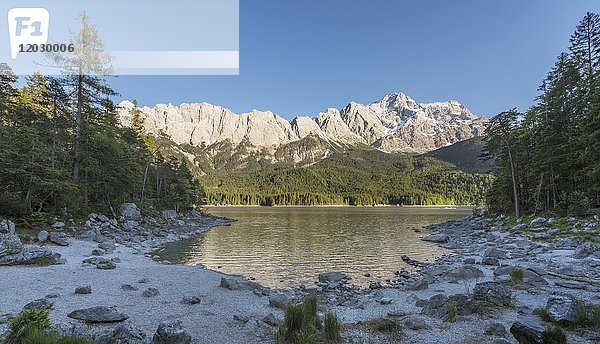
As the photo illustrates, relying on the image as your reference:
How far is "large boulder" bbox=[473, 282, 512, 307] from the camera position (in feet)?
34.3

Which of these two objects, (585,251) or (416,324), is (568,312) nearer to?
(416,324)

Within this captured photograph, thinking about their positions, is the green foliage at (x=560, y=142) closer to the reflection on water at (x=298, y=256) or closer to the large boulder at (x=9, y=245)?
the reflection on water at (x=298, y=256)

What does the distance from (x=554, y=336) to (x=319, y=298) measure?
312 inches

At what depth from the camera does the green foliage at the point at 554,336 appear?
21.9 feet

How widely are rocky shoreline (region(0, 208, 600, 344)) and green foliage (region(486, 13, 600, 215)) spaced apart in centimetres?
1422

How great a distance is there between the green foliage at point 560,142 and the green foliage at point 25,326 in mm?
36245

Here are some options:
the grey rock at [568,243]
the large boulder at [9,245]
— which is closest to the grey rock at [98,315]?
Result: the large boulder at [9,245]

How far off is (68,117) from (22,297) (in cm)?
2668

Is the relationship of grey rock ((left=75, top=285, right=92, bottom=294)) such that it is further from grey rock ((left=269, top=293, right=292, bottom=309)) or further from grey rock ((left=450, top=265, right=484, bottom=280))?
grey rock ((left=450, top=265, right=484, bottom=280))

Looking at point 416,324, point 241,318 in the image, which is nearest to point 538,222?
point 416,324

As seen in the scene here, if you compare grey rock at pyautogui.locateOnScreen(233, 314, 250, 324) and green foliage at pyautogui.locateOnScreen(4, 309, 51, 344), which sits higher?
green foliage at pyautogui.locateOnScreen(4, 309, 51, 344)

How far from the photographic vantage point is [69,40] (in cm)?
3198

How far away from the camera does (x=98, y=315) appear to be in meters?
8.88

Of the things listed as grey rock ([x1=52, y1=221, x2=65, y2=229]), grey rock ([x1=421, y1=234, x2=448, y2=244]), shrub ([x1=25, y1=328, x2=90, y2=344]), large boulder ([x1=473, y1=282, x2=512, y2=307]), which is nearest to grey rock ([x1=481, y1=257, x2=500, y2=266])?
large boulder ([x1=473, y1=282, x2=512, y2=307])
